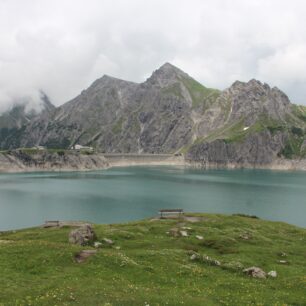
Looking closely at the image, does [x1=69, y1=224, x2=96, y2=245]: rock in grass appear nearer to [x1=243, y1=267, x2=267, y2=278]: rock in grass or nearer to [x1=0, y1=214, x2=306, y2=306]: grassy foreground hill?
[x1=0, y1=214, x2=306, y2=306]: grassy foreground hill

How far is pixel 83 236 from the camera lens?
52.5 metres

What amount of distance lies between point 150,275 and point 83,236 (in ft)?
58.7

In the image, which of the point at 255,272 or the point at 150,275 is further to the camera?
the point at 255,272

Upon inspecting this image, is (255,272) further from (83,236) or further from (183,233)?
(83,236)

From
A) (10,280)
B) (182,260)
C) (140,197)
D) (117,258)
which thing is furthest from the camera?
(140,197)

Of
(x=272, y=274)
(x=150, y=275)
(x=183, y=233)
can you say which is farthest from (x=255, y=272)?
(x=183, y=233)

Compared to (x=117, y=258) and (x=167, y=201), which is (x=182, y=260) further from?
(x=167, y=201)

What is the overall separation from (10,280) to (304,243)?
155 ft

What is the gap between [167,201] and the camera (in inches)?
6658

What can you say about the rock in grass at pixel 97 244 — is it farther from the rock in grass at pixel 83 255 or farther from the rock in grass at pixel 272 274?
the rock in grass at pixel 272 274

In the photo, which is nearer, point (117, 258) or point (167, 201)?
point (117, 258)

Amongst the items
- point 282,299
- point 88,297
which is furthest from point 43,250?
point 282,299

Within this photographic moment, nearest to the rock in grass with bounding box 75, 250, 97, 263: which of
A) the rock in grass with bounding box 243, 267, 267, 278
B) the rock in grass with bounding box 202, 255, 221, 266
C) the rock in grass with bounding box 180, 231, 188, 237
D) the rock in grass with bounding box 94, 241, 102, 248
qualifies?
the rock in grass with bounding box 94, 241, 102, 248

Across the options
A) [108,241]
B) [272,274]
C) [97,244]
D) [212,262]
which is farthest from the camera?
[108,241]
